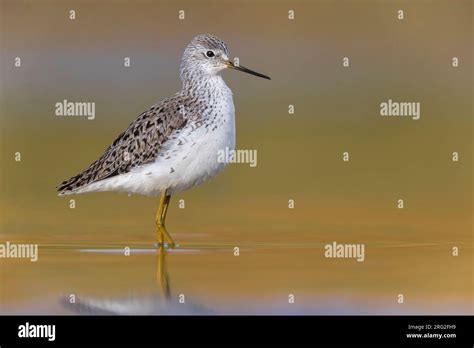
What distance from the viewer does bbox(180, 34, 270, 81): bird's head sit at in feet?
54.9

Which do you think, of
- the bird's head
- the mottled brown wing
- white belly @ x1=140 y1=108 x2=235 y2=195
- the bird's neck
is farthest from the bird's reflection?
the bird's head

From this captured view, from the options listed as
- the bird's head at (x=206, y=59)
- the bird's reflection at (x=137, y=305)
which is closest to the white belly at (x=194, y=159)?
the bird's head at (x=206, y=59)

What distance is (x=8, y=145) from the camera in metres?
24.2

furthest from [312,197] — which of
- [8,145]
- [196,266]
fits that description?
[8,145]

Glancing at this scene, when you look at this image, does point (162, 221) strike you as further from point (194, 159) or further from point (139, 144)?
point (194, 159)

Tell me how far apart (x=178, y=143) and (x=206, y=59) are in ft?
5.18

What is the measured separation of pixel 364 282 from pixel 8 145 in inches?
489

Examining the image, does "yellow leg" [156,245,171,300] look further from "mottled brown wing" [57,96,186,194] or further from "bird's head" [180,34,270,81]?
"bird's head" [180,34,270,81]

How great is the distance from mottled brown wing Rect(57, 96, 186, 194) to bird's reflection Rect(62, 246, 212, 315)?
11.5 feet

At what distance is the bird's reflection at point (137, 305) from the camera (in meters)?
12.3

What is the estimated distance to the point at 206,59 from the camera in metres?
→ 16.8

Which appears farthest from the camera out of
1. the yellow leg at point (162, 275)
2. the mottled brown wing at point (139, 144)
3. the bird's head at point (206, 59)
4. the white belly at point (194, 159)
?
the bird's head at point (206, 59)

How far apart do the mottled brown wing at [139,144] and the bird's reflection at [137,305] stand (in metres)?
3.49

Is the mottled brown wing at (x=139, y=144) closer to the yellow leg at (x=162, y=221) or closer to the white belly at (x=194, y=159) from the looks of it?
the white belly at (x=194, y=159)
